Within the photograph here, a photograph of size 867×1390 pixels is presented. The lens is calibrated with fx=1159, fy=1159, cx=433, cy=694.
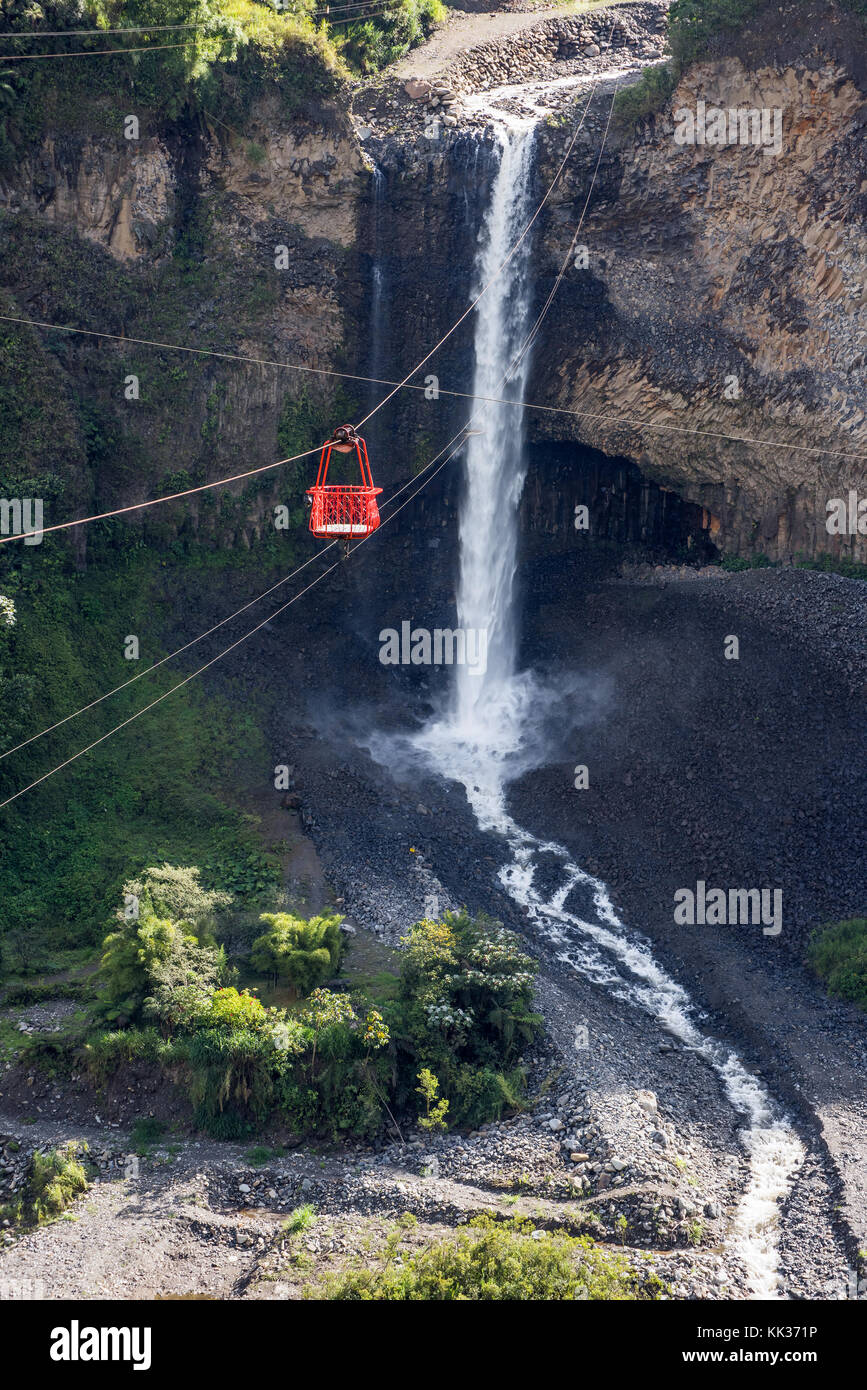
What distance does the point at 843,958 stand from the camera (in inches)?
851

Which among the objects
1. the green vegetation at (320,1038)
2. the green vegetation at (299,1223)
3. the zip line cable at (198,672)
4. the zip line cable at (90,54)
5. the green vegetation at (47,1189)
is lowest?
the green vegetation at (47,1189)

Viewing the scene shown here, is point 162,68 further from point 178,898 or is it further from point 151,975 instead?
point 151,975

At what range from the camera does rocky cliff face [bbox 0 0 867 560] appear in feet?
92.8

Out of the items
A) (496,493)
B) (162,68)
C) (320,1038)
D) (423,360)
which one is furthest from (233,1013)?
(162,68)

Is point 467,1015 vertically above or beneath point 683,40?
beneath

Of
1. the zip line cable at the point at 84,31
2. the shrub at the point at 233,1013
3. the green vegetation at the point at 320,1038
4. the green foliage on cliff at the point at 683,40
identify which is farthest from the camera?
the green foliage on cliff at the point at 683,40

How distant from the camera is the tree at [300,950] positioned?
2012 centimetres

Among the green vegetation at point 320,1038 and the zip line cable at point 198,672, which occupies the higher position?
the zip line cable at point 198,672

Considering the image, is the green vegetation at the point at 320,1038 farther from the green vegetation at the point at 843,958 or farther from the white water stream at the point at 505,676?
the green vegetation at the point at 843,958

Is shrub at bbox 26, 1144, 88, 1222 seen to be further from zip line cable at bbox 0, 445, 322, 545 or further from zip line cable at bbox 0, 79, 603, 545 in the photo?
zip line cable at bbox 0, 79, 603, 545

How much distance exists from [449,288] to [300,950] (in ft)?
63.2

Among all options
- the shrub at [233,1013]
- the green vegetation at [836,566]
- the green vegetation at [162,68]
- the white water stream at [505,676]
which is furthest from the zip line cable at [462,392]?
the shrub at [233,1013]

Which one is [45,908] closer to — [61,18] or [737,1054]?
[737,1054]

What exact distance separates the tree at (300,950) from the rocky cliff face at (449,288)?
12.8 m
